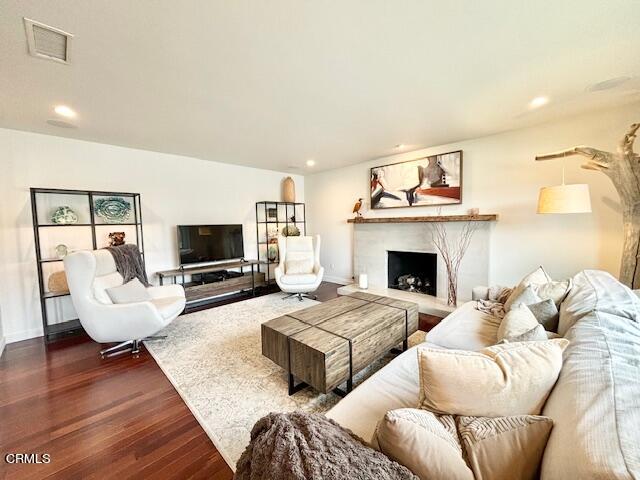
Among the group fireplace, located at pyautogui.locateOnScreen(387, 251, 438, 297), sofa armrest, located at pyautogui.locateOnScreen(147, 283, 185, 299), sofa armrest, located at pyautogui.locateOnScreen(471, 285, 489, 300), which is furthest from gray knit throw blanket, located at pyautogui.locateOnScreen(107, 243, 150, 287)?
sofa armrest, located at pyautogui.locateOnScreen(471, 285, 489, 300)

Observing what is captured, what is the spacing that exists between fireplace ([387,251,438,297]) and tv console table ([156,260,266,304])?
93.8 inches

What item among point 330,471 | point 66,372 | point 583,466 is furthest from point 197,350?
point 583,466

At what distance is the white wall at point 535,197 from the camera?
2781mm

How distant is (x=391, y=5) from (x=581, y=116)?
9.62 feet

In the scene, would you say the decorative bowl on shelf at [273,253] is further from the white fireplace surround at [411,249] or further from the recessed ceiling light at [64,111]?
the recessed ceiling light at [64,111]

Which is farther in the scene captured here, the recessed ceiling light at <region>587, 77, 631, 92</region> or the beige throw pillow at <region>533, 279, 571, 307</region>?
the recessed ceiling light at <region>587, 77, 631, 92</region>

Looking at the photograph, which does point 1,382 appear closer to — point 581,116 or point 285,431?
point 285,431

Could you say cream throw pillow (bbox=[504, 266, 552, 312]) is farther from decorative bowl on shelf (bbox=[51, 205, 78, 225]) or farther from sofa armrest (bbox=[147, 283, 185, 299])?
decorative bowl on shelf (bbox=[51, 205, 78, 225])

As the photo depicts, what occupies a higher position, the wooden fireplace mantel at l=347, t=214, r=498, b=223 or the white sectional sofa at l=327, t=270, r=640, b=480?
the wooden fireplace mantel at l=347, t=214, r=498, b=223

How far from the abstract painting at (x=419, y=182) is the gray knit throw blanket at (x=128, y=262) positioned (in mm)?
3689

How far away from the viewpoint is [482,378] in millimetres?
913

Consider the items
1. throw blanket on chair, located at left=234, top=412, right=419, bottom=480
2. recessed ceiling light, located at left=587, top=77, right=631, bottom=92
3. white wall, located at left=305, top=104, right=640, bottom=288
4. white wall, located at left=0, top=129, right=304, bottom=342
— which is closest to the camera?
throw blanket on chair, located at left=234, top=412, right=419, bottom=480

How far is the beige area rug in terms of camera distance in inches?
65.8

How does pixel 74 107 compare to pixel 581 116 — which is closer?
pixel 74 107
